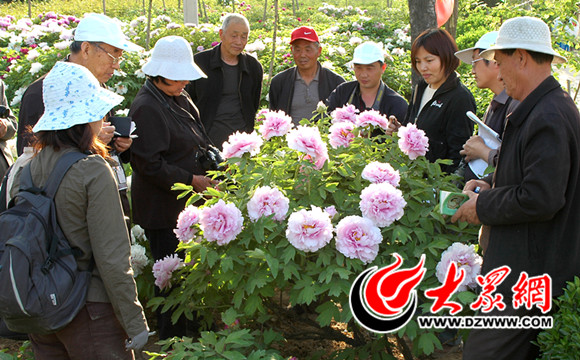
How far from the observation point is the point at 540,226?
2.39 m

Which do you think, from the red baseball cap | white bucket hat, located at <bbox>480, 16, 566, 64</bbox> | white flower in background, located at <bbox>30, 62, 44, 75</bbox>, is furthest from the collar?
white flower in background, located at <bbox>30, 62, 44, 75</bbox>

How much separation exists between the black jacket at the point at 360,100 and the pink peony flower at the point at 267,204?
2093 millimetres

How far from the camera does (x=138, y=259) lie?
4.04 metres

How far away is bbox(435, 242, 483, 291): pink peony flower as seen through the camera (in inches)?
104

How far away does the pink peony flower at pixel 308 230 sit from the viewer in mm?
2578

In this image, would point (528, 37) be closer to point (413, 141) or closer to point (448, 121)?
point (413, 141)

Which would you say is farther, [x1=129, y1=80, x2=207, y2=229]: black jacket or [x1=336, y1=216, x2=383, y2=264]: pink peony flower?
[x1=129, y1=80, x2=207, y2=229]: black jacket

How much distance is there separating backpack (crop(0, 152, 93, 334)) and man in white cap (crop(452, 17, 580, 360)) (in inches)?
69.0

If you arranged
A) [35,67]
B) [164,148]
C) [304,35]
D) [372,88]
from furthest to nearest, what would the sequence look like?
[35,67] < [304,35] < [372,88] < [164,148]

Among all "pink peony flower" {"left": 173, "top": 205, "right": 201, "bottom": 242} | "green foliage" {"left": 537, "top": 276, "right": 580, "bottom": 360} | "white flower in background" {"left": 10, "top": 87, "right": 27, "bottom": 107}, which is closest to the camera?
"green foliage" {"left": 537, "top": 276, "right": 580, "bottom": 360}

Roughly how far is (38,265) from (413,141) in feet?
6.40

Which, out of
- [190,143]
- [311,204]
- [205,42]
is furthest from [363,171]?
[205,42]

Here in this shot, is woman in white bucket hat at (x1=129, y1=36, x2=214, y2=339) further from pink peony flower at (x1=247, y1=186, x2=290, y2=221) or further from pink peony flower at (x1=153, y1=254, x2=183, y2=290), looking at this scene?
pink peony flower at (x1=247, y1=186, x2=290, y2=221)

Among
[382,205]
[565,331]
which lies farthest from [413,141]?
[565,331]
